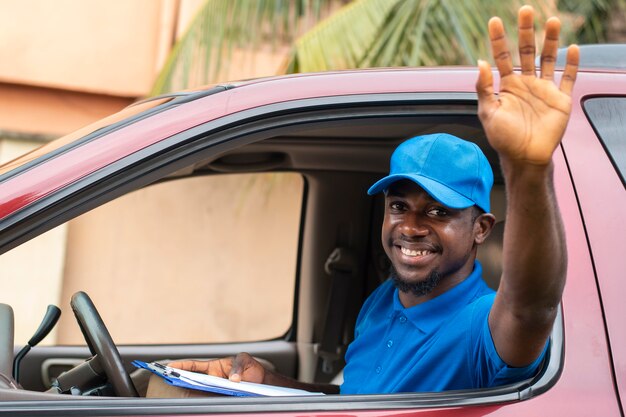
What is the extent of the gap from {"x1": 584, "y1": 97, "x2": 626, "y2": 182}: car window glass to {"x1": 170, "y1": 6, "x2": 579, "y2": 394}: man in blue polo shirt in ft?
0.83

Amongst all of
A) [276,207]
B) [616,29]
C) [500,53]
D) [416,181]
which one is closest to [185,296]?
[276,207]

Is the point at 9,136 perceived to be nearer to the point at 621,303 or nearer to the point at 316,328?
the point at 316,328

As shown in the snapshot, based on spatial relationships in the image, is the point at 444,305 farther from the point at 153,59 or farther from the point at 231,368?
the point at 153,59

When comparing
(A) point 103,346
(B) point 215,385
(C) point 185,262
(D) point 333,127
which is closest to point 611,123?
(D) point 333,127

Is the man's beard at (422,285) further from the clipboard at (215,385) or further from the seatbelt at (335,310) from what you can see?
the seatbelt at (335,310)

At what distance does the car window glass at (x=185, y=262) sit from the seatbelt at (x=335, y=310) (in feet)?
11.6

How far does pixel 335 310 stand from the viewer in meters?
3.51

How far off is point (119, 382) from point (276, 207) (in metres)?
5.17

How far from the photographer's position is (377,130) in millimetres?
2650

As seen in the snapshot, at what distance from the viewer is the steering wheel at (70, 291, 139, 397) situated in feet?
6.68

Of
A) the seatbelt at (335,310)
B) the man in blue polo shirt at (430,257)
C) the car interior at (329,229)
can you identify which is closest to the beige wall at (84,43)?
the car interior at (329,229)

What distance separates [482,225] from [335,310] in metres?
1.48

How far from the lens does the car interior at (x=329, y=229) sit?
2068 millimetres

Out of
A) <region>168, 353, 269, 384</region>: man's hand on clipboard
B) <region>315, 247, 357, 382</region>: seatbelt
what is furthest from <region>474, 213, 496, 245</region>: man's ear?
<region>315, 247, 357, 382</region>: seatbelt
